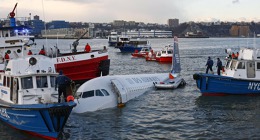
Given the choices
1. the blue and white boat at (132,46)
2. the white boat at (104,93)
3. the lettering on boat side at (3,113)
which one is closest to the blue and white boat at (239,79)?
the white boat at (104,93)

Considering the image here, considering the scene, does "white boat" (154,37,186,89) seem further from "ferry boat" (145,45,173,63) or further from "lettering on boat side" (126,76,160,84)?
"ferry boat" (145,45,173,63)

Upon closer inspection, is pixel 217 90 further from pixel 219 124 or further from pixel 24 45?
pixel 24 45

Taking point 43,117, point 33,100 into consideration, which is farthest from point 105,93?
point 43,117

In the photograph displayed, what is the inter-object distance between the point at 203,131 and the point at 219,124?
7.47ft

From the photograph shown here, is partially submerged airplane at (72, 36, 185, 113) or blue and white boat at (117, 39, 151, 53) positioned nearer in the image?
partially submerged airplane at (72, 36, 185, 113)

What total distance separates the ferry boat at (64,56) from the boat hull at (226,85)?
12990 millimetres

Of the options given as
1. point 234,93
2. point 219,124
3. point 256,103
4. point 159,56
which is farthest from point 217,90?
point 159,56

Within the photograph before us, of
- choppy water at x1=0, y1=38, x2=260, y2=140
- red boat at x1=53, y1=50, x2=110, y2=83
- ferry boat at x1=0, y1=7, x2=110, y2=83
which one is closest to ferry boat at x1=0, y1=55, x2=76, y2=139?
choppy water at x1=0, y1=38, x2=260, y2=140

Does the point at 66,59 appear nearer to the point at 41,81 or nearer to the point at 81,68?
the point at 81,68

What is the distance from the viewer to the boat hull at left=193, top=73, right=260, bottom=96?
111 feet

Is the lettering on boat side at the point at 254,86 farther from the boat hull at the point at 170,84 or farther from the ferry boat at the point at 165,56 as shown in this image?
the ferry boat at the point at 165,56

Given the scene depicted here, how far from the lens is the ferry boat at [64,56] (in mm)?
37625

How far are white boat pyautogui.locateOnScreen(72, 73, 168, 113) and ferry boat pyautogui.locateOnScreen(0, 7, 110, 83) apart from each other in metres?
7.82

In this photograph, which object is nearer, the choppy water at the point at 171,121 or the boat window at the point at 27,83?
the boat window at the point at 27,83
